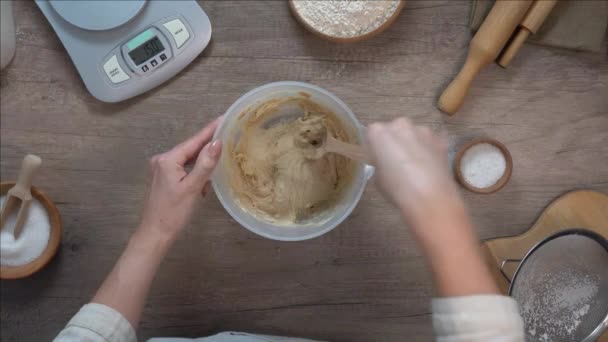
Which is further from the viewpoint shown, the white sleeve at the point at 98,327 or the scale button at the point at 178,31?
the scale button at the point at 178,31

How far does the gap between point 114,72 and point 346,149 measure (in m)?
0.43

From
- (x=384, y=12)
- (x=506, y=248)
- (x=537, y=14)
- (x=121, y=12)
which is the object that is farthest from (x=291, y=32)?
(x=506, y=248)

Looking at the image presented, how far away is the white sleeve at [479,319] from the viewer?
0.56 m

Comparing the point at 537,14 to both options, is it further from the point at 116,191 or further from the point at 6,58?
the point at 6,58

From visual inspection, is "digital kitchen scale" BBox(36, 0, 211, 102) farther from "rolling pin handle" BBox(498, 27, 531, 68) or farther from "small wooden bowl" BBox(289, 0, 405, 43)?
"rolling pin handle" BBox(498, 27, 531, 68)

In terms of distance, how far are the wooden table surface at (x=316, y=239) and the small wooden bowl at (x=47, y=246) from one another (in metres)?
0.04

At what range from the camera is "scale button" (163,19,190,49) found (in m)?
0.85

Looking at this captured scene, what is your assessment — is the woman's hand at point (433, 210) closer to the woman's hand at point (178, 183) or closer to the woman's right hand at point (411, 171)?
the woman's right hand at point (411, 171)

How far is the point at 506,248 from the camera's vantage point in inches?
32.9

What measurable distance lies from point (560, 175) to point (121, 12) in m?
0.80

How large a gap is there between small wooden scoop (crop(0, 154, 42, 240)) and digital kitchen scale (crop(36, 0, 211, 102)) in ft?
0.51

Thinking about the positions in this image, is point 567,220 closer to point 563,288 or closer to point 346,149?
point 563,288

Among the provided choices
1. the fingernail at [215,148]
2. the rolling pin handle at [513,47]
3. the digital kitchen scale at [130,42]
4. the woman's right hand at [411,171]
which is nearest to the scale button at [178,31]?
the digital kitchen scale at [130,42]

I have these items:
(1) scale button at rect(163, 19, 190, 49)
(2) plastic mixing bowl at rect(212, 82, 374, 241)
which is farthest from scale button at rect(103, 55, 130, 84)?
(2) plastic mixing bowl at rect(212, 82, 374, 241)
